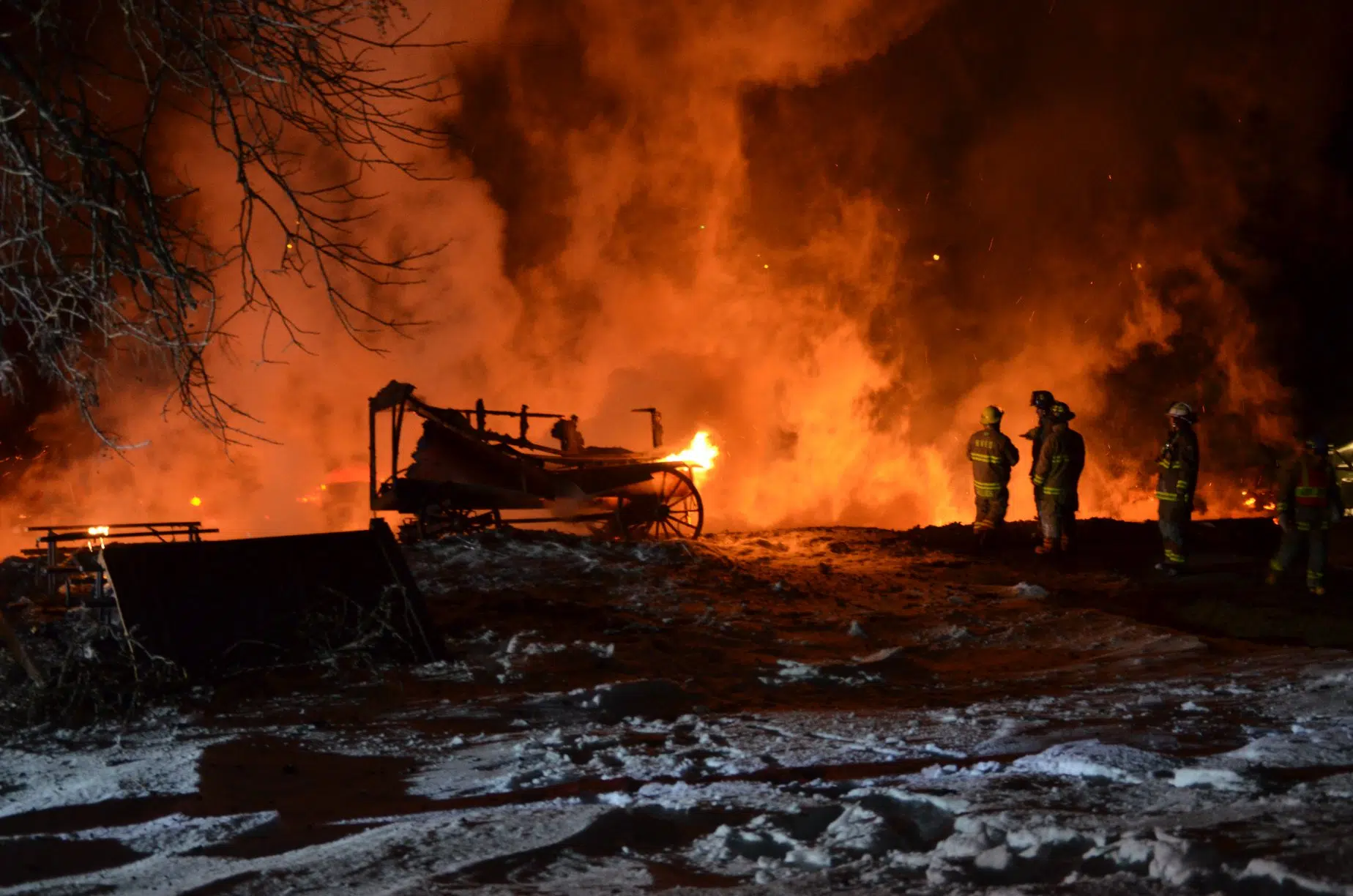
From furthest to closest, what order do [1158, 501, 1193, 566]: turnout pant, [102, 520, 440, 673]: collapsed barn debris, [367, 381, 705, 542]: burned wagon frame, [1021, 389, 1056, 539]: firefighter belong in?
[367, 381, 705, 542]: burned wagon frame → [1021, 389, 1056, 539]: firefighter → [1158, 501, 1193, 566]: turnout pant → [102, 520, 440, 673]: collapsed barn debris

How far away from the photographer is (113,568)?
585 centimetres

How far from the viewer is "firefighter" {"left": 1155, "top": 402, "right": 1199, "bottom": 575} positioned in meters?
10.6

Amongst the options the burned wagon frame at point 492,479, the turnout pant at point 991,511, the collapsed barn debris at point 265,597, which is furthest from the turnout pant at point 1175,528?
the collapsed barn debris at point 265,597

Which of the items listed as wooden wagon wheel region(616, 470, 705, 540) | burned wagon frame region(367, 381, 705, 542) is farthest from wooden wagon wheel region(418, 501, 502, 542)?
wooden wagon wheel region(616, 470, 705, 540)

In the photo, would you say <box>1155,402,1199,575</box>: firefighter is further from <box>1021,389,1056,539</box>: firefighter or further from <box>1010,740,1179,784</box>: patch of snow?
<box>1010,740,1179,784</box>: patch of snow

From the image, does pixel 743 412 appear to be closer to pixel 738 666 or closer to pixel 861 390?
pixel 861 390

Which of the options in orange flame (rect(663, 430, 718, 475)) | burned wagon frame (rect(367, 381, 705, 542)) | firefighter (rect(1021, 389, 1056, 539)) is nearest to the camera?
firefighter (rect(1021, 389, 1056, 539))

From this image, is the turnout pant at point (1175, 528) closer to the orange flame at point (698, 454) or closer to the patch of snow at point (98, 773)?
the orange flame at point (698, 454)

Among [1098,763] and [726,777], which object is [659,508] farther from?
[1098,763]

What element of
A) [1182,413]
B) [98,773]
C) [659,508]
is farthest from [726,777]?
[659,508]

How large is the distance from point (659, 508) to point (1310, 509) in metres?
8.20

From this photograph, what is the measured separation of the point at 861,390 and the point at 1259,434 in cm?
1194

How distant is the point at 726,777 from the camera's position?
3844 millimetres

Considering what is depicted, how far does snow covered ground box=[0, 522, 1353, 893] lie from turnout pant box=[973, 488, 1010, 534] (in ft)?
17.7
